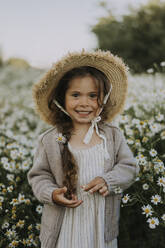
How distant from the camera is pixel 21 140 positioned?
107 inches

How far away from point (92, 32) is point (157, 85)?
28.6 ft

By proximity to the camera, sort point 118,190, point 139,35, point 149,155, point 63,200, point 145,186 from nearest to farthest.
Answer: point 63,200, point 118,190, point 145,186, point 149,155, point 139,35

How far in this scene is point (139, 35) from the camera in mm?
9477

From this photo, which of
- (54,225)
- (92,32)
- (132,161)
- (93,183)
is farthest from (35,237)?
(92,32)

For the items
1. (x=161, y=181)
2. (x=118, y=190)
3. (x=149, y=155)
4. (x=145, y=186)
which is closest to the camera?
(x=118, y=190)

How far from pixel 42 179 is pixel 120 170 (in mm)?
469

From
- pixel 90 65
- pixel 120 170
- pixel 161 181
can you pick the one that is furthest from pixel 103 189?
pixel 90 65

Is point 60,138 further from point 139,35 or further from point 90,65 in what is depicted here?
point 139,35

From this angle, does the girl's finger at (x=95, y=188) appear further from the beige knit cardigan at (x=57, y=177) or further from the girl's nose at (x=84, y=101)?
the girl's nose at (x=84, y=101)

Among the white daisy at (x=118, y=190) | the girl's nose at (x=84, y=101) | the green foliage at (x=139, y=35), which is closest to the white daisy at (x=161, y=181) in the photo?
the white daisy at (x=118, y=190)

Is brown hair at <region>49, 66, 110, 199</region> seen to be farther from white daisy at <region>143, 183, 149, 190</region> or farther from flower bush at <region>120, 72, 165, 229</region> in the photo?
white daisy at <region>143, 183, 149, 190</region>

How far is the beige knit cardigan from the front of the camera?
58.1 inches

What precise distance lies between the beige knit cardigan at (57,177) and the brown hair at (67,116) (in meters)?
0.05

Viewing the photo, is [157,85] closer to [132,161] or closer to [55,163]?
[132,161]
